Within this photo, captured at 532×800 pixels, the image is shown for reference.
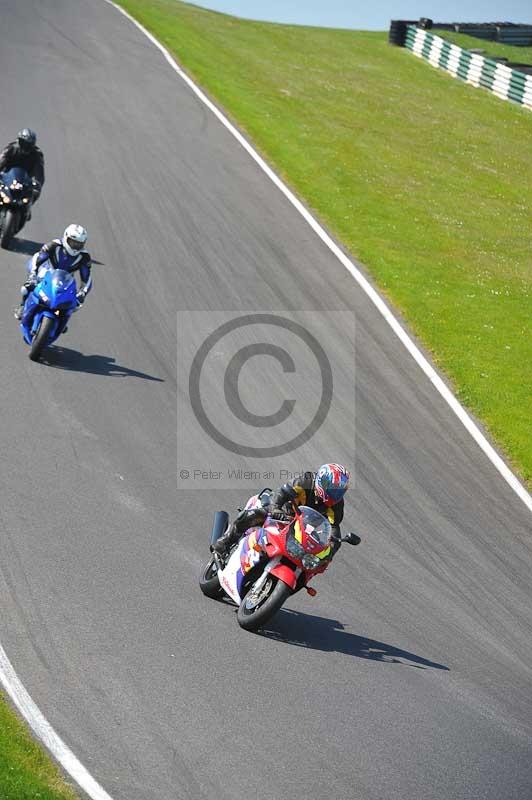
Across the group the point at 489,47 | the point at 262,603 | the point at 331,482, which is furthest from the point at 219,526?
the point at 489,47

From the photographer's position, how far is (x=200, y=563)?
11594 millimetres

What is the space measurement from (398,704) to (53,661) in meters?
2.92

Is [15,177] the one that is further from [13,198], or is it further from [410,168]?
[410,168]

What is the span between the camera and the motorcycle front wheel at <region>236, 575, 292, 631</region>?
32.2 ft

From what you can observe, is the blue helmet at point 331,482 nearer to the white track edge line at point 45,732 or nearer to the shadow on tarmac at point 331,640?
the shadow on tarmac at point 331,640

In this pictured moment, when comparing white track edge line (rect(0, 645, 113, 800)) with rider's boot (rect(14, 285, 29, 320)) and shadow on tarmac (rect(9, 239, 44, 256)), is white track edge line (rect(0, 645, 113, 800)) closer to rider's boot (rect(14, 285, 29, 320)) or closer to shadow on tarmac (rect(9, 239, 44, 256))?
rider's boot (rect(14, 285, 29, 320))

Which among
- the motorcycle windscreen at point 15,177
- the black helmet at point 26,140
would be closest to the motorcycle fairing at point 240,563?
the motorcycle windscreen at point 15,177

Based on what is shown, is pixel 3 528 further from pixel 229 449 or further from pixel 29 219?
pixel 29 219

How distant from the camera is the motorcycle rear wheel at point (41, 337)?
15883mm

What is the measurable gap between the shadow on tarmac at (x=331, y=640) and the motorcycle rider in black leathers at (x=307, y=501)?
3.04 feet

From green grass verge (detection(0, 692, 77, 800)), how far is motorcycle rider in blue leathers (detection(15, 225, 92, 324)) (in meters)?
9.44

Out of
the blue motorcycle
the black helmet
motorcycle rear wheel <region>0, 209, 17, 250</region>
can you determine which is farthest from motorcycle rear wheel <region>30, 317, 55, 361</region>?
the black helmet

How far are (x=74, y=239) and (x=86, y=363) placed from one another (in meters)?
1.87

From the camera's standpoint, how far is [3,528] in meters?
11.0
